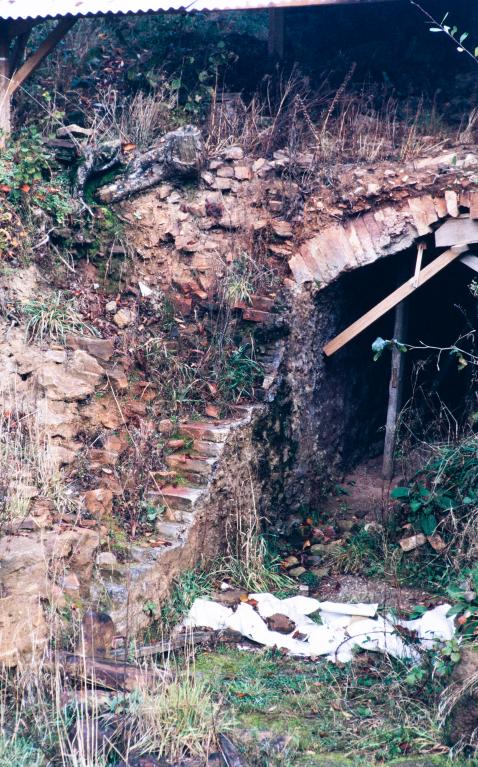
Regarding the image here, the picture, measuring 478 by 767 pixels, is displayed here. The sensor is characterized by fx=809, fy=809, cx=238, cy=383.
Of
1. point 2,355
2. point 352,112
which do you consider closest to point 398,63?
point 352,112

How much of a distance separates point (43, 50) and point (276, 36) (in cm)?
268

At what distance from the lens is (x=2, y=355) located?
6.21 m

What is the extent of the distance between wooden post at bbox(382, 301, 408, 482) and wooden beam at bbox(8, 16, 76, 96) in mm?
4199

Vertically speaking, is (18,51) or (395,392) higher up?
(18,51)

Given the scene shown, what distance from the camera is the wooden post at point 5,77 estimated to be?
774cm

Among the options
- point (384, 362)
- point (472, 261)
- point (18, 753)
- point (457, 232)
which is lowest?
point (18, 753)

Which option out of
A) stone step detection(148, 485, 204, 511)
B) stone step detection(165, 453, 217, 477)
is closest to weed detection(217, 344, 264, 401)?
stone step detection(165, 453, 217, 477)

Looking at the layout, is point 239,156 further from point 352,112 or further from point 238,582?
point 238,582

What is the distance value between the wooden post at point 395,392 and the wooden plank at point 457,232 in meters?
1.11

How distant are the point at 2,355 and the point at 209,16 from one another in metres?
6.24

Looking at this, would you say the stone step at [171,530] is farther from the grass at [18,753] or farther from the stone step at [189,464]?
the grass at [18,753]

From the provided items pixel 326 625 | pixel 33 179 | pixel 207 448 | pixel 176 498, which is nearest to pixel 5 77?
pixel 33 179

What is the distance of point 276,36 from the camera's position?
8977mm

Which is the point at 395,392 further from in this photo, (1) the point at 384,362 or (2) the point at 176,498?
(2) the point at 176,498
